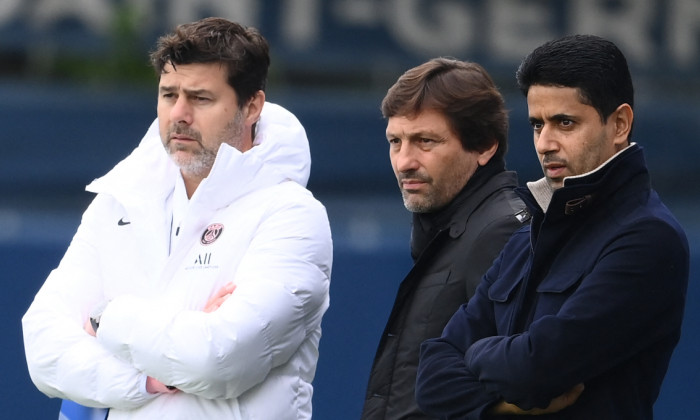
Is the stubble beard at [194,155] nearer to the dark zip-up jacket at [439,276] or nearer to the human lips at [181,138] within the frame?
the human lips at [181,138]

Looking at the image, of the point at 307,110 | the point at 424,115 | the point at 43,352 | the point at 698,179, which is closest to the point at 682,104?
the point at 698,179

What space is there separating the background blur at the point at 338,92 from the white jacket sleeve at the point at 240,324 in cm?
286

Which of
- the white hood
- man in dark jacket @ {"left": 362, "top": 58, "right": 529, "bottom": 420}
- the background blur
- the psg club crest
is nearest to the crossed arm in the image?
the psg club crest

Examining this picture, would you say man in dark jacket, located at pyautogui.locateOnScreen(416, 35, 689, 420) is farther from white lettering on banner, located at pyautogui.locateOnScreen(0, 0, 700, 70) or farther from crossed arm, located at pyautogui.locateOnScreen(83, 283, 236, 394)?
white lettering on banner, located at pyautogui.locateOnScreen(0, 0, 700, 70)

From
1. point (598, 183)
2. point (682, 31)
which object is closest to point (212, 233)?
point (598, 183)

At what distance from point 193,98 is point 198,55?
11 cm

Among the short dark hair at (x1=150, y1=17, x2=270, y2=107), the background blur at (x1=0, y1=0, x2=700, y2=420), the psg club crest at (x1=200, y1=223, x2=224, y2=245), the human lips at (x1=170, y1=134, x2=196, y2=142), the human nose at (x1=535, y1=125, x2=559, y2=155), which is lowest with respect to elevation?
the background blur at (x1=0, y1=0, x2=700, y2=420)

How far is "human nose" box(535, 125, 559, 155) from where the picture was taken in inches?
90.4

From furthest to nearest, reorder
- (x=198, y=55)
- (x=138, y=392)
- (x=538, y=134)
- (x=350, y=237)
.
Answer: (x=350, y=237)
(x=198, y=55)
(x=138, y=392)
(x=538, y=134)

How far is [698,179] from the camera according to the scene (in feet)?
24.0

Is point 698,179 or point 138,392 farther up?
point 138,392

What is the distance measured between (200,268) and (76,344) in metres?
0.34

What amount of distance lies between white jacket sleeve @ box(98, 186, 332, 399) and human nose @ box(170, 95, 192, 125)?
13.0 inches

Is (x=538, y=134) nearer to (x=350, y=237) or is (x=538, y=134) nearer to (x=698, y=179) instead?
(x=350, y=237)
